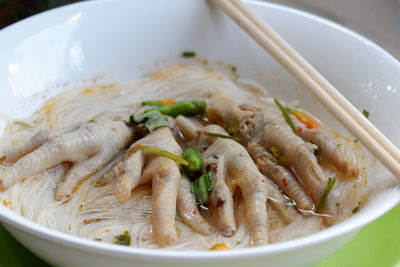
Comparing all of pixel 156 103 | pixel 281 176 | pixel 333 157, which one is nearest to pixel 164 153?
pixel 281 176

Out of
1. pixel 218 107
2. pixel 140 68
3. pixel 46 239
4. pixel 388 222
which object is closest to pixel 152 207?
pixel 46 239

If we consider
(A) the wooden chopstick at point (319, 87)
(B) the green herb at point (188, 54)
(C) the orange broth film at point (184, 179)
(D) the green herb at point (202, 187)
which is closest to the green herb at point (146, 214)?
(C) the orange broth film at point (184, 179)

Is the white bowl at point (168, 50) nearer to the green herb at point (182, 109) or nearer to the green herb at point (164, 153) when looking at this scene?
the green herb at point (182, 109)

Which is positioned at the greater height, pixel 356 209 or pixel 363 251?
pixel 356 209

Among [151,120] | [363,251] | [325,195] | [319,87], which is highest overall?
[319,87]

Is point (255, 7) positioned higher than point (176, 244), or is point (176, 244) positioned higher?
point (255, 7)

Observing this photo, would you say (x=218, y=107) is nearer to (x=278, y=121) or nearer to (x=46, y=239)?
(x=278, y=121)

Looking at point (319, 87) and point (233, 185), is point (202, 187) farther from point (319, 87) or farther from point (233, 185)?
point (319, 87)
